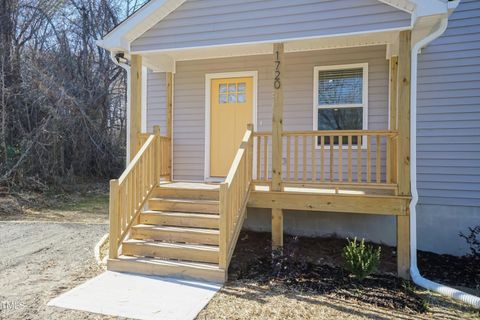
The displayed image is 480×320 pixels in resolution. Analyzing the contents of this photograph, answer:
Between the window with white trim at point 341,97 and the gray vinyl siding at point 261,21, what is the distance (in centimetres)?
163

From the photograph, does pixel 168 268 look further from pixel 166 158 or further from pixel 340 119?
pixel 340 119

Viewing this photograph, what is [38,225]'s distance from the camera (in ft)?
23.9

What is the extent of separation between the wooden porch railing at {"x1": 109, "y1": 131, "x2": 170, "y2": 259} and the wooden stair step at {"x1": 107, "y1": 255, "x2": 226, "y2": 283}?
163 millimetres

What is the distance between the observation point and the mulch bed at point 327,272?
13.4ft

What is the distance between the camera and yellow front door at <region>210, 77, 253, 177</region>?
6953 millimetres

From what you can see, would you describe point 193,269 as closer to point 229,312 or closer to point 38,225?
point 229,312

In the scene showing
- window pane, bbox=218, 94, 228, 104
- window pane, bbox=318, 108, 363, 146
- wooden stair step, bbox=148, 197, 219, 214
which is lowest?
wooden stair step, bbox=148, 197, 219, 214

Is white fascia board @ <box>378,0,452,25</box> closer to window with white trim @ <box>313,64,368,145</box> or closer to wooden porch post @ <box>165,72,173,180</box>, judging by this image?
window with white trim @ <box>313,64,368,145</box>

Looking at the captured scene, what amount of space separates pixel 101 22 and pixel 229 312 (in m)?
14.3

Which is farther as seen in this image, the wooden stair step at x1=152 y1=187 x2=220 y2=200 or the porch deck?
the wooden stair step at x1=152 y1=187 x2=220 y2=200

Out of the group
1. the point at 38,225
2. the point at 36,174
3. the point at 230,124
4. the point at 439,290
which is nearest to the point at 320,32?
the point at 230,124

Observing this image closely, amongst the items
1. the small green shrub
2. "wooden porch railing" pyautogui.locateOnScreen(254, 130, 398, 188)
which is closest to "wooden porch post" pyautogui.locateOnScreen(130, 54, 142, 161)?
"wooden porch railing" pyautogui.locateOnScreen(254, 130, 398, 188)

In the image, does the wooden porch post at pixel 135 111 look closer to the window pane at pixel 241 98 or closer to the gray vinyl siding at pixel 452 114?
the window pane at pixel 241 98

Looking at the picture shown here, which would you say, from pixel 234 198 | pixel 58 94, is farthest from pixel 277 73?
pixel 58 94
